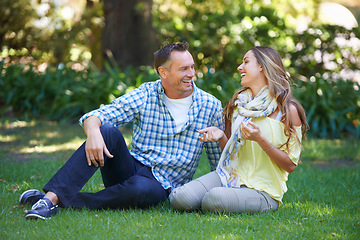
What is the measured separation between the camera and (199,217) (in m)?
3.08

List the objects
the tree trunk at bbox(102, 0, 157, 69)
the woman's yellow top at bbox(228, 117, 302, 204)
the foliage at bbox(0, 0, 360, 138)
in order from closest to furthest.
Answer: the woman's yellow top at bbox(228, 117, 302, 204)
the foliage at bbox(0, 0, 360, 138)
the tree trunk at bbox(102, 0, 157, 69)

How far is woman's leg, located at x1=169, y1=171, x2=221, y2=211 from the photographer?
3.21 m

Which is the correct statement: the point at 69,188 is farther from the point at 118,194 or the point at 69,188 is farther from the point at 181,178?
the point at 181,178

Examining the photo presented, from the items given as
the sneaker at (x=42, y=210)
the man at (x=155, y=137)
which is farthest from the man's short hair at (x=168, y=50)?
the sneaker at (x=42, y=210)

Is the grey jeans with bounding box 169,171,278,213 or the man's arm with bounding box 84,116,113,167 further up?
the man's arm with bounding box 84,116,113,167

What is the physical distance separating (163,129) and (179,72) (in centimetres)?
44

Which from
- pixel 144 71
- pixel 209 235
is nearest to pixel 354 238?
pixel 209 235

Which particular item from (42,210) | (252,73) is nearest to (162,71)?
(252,73)

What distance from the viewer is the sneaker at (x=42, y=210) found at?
2.90 meters

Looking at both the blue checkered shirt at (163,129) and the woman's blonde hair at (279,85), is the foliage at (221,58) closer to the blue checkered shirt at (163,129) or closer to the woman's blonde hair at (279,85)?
the blue checkered shirt at (163,129)

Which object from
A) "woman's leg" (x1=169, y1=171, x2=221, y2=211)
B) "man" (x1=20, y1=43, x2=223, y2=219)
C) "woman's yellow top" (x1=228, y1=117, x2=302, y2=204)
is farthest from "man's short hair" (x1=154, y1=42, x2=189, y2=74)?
"woman's leg" (x1=169, y1=171, x2=221, y2=211)

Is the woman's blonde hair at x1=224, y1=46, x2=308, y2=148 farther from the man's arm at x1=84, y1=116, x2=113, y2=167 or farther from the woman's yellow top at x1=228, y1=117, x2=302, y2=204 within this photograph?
the man's arm at x1=84, y1=116, x2=113, y2=167

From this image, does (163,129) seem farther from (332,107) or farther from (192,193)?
(332,107)

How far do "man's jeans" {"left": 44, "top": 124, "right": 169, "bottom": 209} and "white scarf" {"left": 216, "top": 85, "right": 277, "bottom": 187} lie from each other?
0.48 m
